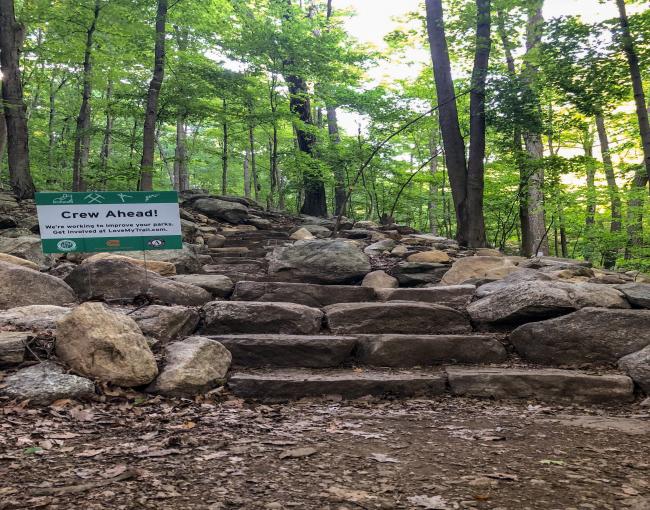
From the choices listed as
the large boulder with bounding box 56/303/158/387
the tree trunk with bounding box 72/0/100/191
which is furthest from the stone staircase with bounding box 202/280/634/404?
the tree trunk with bounding box 72/0/100/191

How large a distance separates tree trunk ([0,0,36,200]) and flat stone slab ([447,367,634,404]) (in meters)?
10.4

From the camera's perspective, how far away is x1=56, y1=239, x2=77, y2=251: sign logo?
4570 millimetres

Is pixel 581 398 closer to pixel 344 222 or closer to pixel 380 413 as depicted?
pixel 380 413

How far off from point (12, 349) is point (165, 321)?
4.04 ft

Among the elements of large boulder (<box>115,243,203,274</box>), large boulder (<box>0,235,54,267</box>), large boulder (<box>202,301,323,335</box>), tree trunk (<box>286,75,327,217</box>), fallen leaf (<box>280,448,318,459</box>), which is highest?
tree trunk (<box>286,75,327,217</box>)

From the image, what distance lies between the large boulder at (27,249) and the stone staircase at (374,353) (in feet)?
9.28

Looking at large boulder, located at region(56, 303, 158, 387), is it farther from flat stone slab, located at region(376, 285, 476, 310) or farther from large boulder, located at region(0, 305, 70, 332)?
flat stone slab, located at region(376, 285, 476, 310)

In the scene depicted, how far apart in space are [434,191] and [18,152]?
1278 centimetres

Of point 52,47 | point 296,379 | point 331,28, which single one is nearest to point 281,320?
point 296,379

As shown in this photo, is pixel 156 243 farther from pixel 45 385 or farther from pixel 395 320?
pixel 395 320

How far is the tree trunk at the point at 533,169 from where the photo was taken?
8266 mm

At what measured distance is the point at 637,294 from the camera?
Result: 4.80 m

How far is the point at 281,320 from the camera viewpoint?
470cm

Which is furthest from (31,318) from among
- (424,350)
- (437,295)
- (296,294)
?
(437,295)
